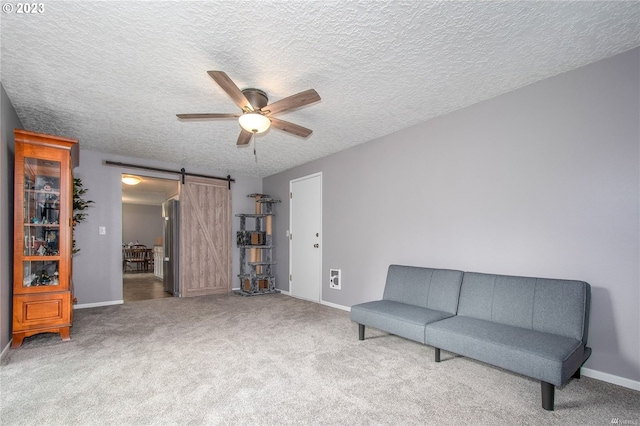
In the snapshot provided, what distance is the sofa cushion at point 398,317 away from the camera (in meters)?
2.80

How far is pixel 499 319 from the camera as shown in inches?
106

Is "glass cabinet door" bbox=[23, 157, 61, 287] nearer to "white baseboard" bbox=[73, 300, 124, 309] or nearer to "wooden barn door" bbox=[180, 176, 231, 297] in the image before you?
"white baseboard" bbox=[73, 300, 124, 309]

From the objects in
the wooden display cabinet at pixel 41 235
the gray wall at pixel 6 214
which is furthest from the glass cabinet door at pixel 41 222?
the gray wall at pixel 6 214

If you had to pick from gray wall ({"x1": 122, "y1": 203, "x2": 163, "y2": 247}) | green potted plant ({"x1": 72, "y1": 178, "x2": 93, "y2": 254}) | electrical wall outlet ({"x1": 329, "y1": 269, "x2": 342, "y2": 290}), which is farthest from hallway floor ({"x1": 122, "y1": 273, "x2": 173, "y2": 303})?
gray wall ({"x1": 122, "y1": 203, "x2": 163, "y2": 247})

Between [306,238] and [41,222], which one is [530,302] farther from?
[41,222]

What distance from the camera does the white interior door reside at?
5.36 meters

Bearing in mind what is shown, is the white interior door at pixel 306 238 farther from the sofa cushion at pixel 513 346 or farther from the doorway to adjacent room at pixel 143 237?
the sofa cushion at pixel 513 346

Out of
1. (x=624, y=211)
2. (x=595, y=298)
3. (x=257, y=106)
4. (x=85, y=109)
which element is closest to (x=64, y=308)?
(x=85, y=109)

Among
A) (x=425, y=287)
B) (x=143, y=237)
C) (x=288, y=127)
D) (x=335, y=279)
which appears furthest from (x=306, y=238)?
(x=143, y=237)

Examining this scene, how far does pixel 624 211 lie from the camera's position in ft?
7.66

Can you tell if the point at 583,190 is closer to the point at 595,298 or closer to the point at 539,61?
the point at 595,298

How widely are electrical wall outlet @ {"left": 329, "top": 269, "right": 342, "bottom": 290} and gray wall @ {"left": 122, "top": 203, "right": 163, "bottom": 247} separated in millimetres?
9934

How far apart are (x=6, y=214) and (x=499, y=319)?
4832 millimetres

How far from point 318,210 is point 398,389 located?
3459 millimetres
